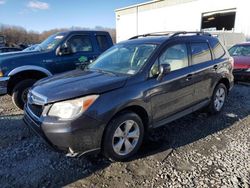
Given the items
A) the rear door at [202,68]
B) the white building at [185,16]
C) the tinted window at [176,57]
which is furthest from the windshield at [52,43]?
the white building at [185,16]

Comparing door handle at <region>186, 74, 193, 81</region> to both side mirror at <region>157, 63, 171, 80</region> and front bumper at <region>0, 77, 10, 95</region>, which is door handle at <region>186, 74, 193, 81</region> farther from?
front bumper at <region>0, 77, 10, 95</region>

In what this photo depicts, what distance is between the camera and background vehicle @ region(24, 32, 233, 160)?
2.94 m

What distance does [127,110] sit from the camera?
3326 millimetres

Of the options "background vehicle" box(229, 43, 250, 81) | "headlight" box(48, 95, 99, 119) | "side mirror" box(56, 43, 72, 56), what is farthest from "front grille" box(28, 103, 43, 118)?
"background vehicle" box(229, 43, 250, 81)

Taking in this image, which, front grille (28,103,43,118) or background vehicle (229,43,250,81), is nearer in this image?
front grille (28,103,43,118)

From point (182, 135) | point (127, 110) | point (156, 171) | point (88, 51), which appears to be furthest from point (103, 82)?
point (88, 51)

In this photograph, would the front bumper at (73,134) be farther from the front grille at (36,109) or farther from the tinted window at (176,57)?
the tinted window at (176,57)

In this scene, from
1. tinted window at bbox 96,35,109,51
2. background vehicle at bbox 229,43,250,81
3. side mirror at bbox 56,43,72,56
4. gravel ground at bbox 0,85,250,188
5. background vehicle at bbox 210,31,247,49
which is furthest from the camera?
background vehicle at bbox 210,31,247,49

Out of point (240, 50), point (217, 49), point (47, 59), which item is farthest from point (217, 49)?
point (240, 50)

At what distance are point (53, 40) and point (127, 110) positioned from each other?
4.17m

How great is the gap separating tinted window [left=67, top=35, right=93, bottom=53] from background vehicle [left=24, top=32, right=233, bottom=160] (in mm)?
2097

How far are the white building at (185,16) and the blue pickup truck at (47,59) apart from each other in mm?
16955

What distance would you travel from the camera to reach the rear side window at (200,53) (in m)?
4.45

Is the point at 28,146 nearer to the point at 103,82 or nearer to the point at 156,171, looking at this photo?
the point at 103,82
